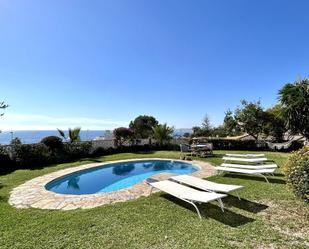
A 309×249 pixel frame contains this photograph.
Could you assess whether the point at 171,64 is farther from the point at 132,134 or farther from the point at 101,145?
the point at 101,145

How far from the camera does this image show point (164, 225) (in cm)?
397

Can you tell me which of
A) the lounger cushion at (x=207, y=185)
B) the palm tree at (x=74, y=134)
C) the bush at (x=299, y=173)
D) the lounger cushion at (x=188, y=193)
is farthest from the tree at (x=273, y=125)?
the lounger cushion at (x=188, y=193)

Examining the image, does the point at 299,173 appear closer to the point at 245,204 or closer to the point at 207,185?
the point at 245,204

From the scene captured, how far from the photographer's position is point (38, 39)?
10.3 meters

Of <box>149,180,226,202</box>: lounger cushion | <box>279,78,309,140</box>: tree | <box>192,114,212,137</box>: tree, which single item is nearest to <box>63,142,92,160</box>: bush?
<box>149,180,226,202</box>: lounger cushion

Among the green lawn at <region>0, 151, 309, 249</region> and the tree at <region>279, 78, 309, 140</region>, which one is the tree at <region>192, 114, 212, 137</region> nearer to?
the tree at <region>279, 78, 309, 140</region>

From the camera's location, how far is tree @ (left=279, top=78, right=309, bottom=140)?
13211 millimetres

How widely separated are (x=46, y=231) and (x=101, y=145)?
12569 millimetres

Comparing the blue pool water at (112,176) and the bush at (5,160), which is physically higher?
the bush at (5,160)

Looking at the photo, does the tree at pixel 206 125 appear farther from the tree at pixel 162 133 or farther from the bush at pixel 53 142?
the bush at pixel 53 142

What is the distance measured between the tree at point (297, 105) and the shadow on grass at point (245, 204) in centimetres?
1081

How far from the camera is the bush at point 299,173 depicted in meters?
3.94

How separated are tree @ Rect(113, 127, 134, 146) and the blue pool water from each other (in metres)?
4.93

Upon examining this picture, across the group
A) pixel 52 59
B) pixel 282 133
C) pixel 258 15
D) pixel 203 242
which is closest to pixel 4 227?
pixel 203 242
